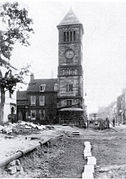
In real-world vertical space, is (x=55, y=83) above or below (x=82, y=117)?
above

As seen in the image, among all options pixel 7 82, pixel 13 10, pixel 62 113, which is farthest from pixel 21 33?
pixel 62 113

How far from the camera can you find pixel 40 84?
5641 centimetres

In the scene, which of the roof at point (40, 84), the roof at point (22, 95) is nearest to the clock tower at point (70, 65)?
the roof at point (40, 84)

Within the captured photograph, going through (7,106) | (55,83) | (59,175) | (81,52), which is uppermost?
(81,52)

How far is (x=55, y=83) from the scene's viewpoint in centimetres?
5531

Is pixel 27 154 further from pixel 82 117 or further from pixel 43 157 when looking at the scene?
pixel 82 117

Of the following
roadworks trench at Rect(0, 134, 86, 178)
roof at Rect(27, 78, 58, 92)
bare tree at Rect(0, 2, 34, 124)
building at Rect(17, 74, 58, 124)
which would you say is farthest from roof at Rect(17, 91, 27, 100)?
roadworks trench at Rect(0, 134, 86, 178)

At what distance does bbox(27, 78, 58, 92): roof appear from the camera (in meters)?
54.9

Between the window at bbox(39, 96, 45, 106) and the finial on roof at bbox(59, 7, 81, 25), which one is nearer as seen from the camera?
the finial on roof at bbox(59, 7, 81, 25)

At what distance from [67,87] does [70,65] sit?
3.71m

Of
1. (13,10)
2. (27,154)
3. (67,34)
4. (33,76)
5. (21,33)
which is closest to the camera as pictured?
(27,154)

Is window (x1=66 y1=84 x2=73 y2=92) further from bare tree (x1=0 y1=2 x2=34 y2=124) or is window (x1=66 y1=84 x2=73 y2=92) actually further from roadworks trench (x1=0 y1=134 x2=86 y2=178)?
roadworks trench (x1=0 y1=134 x2=86 y2=178)

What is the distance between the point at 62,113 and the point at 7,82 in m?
22.4

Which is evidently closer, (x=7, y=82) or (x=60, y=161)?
(x=60, y=161)
